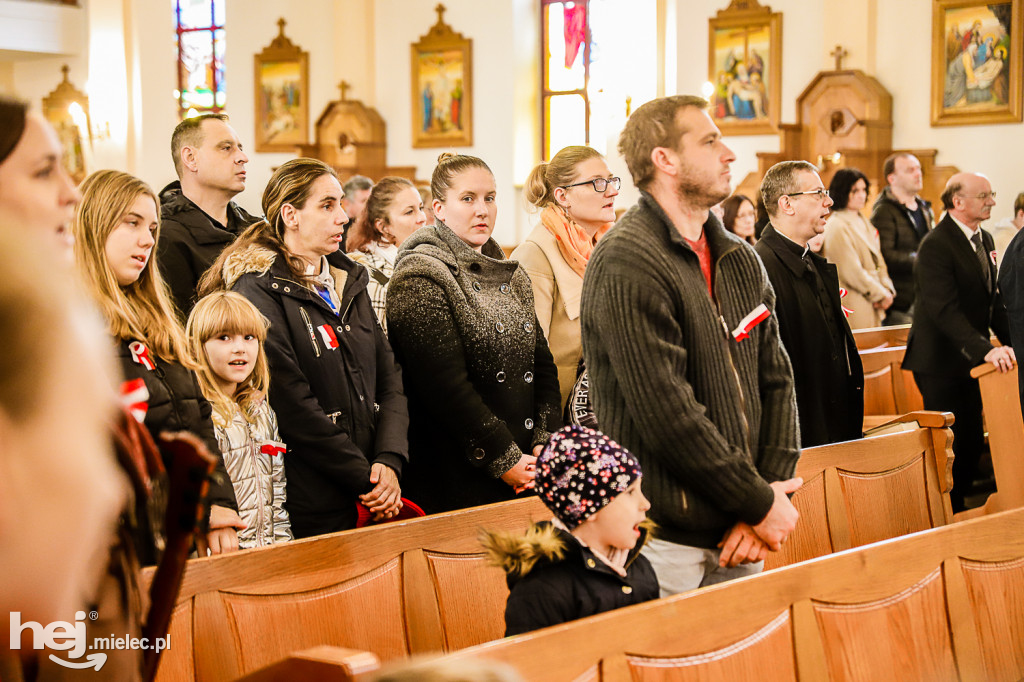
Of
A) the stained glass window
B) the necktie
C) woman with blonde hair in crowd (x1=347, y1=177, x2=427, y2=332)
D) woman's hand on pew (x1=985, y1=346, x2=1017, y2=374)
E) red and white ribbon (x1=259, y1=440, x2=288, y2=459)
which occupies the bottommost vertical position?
red and white ribbon (x1=259, y1=440, x2=288, y2=459)

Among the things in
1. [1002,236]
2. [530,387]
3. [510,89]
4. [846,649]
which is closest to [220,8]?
[510,89]

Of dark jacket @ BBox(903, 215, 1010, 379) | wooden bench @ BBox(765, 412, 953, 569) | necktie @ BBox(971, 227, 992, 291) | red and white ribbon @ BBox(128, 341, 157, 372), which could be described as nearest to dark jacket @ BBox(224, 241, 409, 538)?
red and white ribbon @ BBox(128, 341, 157, 372)

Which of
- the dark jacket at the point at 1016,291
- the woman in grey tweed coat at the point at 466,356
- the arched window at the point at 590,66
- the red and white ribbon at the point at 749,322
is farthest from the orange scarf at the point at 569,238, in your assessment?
the arched window at the point at 590,66

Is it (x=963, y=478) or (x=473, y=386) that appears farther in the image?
(x=963, y=478)

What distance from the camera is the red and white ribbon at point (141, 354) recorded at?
2484mm

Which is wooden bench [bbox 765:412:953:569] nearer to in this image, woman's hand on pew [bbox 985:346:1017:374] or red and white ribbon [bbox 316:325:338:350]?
woman's hand on pew [bbox 985:346:1017:374]

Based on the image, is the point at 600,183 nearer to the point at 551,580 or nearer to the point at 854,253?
the point at 551,580

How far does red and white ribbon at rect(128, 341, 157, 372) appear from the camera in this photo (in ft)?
8.15

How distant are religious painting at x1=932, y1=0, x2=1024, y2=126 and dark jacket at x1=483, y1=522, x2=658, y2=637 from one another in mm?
9852

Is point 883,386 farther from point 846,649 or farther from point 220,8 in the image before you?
point 220,8

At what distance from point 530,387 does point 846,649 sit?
A: 1.50m

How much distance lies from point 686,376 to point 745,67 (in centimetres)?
1015

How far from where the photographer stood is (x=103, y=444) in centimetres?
86

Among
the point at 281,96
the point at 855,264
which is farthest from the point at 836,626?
the point at 281,96
